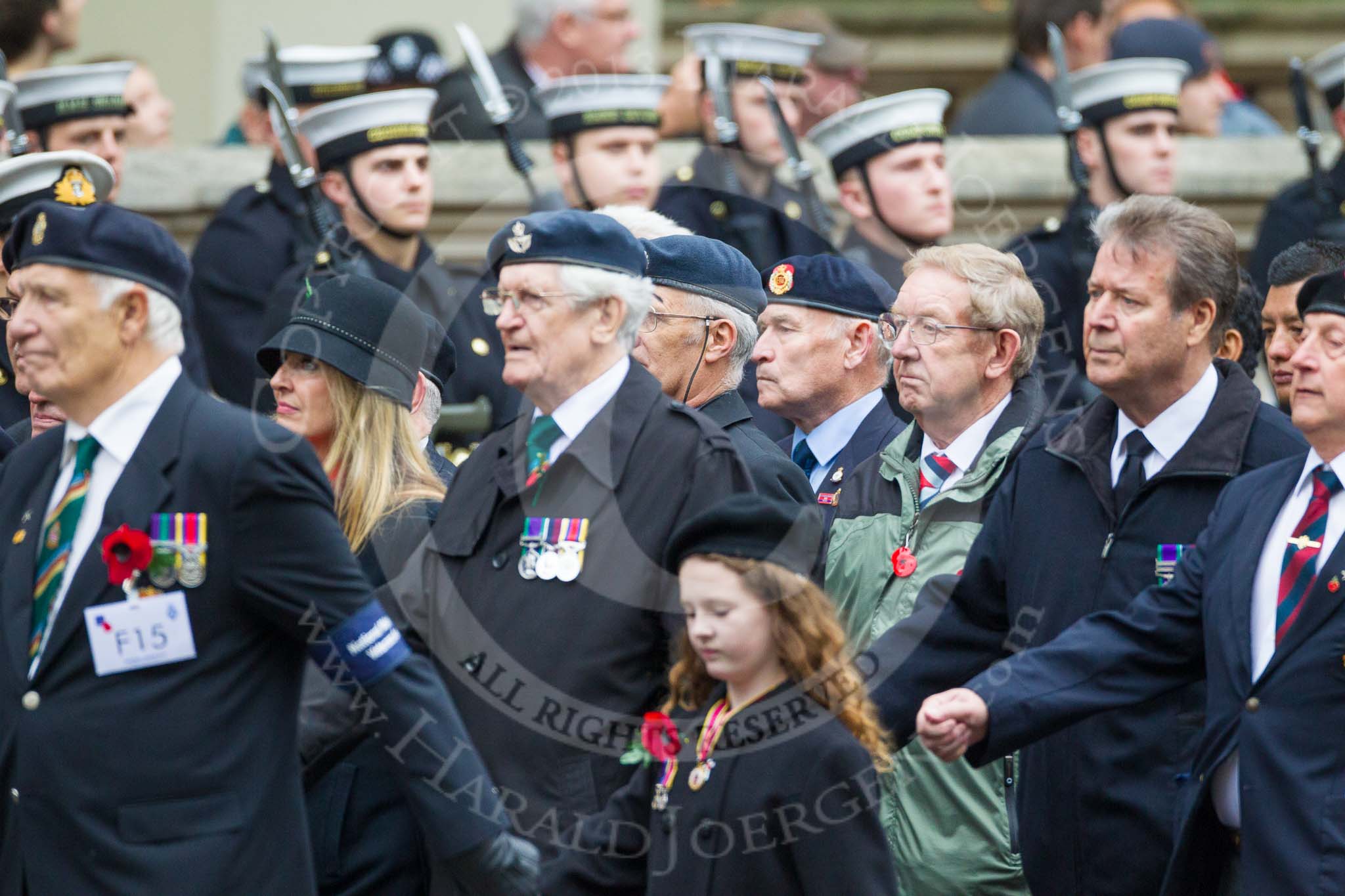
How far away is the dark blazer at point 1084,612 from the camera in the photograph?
5227 millimetres

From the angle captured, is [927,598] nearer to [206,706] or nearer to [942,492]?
[942,492]

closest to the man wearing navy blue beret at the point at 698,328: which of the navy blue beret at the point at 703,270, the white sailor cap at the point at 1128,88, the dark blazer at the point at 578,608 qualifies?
the navy blue beret at the point at 703,270

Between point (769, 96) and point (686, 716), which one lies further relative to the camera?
point (769, 96)

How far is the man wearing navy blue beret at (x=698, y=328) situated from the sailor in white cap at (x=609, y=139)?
2.45 metres

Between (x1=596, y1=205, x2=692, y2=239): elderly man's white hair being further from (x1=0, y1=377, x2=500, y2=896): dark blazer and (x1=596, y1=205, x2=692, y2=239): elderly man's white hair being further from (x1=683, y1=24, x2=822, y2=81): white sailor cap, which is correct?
(x1=683, y1=24, x2=822, y2=81): white sailor cap

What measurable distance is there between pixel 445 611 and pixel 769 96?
449 cm

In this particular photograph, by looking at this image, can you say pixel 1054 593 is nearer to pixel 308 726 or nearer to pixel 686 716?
pixel 686 716

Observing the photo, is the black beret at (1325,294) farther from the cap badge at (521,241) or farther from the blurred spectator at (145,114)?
the blurred spectator at (145,114)

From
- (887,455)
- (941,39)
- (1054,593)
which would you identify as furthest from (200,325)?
(941,39)

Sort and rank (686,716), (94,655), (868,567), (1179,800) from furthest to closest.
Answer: (868,567)
(1179,800)
(686,716)
(94,655)

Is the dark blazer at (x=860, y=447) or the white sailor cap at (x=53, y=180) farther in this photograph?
the dark blazer at (x=860, y=447)

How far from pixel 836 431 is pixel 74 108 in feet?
→ 11.8

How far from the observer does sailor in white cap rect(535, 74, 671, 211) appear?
8.61 m

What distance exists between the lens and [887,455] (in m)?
5.86
